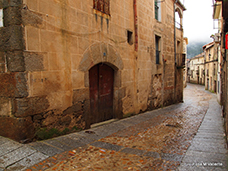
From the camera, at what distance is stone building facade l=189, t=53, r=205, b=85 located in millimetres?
37375

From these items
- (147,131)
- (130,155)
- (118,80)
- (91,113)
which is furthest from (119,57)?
(130,155)

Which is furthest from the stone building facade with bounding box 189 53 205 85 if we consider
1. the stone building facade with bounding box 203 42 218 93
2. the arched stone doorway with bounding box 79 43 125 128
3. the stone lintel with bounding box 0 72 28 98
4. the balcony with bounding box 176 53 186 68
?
the stone lintel with bounding box 0 72 28 98

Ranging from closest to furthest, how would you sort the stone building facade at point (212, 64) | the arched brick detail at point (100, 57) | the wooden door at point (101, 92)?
the arched brick detail at point (100, 57), the wooden door at point (101, 92), the stone building facade at point (212, 64)

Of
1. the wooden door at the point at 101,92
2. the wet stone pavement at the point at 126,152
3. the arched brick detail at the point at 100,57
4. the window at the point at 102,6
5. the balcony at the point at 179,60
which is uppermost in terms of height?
the window at the point at 102,6

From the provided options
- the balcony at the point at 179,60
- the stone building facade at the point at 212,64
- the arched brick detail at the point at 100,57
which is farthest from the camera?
the stone building facade at the point at 212,64

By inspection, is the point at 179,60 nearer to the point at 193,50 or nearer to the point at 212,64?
the point at 212,64

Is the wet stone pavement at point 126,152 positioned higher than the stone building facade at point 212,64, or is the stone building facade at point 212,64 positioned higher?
the stone building facade at point 212,64

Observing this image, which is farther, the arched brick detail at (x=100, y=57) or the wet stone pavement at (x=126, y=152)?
the arched brick detail at (x=100, y=57)

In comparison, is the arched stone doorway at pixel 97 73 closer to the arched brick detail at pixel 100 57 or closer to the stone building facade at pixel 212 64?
the arched brick detail at pixel 100 57

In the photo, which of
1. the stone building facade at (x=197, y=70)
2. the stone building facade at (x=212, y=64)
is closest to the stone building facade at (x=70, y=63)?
the stone building facade at (x=212, y=64)

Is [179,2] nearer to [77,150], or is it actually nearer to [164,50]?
[164,50]

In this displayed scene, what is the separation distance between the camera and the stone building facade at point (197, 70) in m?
37.4

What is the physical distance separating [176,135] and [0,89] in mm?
4334

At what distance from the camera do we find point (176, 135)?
15.7ft
